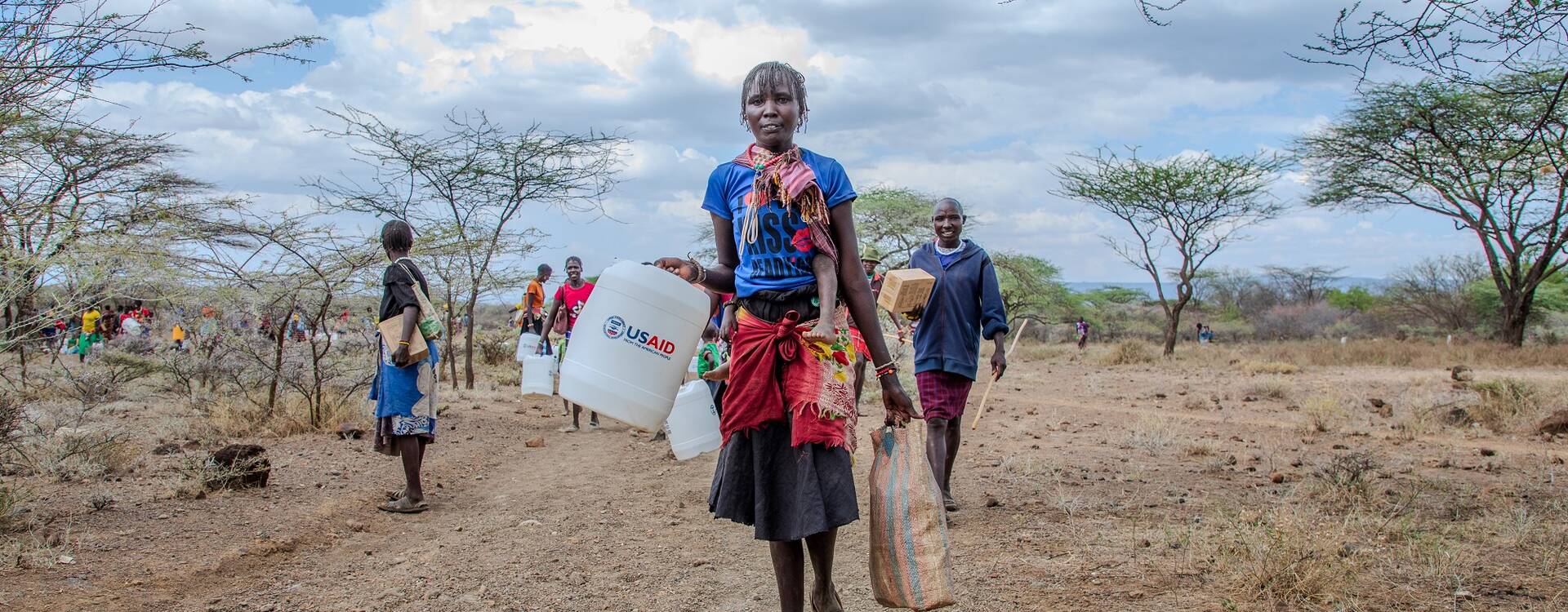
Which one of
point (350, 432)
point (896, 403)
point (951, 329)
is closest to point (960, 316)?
point (951, 329)

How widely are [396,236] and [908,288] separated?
2518 millimetres

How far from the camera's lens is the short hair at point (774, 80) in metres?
2.76

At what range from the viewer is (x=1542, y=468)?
5945 mm

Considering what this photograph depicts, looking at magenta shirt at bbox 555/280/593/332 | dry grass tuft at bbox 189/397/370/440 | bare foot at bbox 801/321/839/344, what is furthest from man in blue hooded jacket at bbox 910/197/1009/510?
dry grass tuft at bbox 189/397/370/440

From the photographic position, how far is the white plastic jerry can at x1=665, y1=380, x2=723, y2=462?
5324 millimetres

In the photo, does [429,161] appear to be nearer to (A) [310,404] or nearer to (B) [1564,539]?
(A) [310,404]

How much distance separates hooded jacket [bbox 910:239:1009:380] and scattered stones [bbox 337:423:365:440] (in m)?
4.55

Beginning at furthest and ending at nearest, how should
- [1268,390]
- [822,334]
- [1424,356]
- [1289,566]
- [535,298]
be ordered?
[1424,356] → [1268,390] → [535,298] → [1289,566] → [822,334]

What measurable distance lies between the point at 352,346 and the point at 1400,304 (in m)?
28.3

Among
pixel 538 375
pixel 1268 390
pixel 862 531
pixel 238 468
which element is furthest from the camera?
pixel 1268 390

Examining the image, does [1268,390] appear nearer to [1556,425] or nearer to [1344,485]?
[1556,425]

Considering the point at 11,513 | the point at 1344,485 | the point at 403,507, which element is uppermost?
the point at 1344,485

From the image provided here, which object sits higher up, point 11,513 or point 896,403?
point 896,403

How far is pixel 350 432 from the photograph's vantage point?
292 inches
